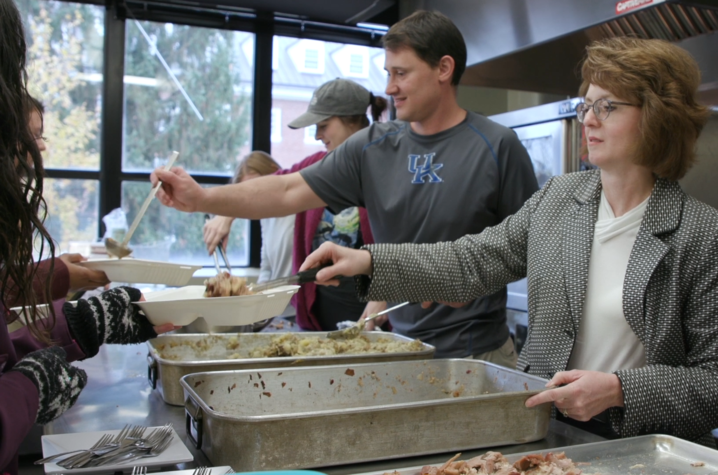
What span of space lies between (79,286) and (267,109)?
10.3 ft

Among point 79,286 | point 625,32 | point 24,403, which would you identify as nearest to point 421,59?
point 625,32

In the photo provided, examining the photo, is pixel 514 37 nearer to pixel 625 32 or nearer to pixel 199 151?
pixel 625 32

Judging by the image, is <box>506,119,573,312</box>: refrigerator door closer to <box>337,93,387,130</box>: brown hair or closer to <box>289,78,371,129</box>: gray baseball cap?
<box>337,93,387,130</box>: brown hair

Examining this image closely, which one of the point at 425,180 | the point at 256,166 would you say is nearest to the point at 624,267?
the point at 425,180

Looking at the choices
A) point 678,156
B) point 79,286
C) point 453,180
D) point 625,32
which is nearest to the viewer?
point 678,156

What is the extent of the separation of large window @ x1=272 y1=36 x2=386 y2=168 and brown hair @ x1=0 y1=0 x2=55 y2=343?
13.2 ft

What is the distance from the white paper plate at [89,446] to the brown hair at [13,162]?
26cm

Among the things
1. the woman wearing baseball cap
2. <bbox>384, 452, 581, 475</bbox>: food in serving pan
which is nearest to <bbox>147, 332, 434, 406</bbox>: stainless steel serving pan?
<bbox>384, 452, 581, 475</bbox>: food in serving pan

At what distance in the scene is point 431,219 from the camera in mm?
2020

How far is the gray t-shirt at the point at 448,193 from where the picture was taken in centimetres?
199

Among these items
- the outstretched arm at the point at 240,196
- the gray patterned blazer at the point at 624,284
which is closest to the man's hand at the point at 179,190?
the outstretched arm at the point at 240,196

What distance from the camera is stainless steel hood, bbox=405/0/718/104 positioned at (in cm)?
233

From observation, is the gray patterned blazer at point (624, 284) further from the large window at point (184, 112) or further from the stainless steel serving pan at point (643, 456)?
the large window at point (184, 112)

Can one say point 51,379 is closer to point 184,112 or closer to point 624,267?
point 624,267
